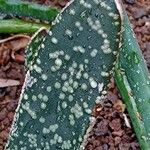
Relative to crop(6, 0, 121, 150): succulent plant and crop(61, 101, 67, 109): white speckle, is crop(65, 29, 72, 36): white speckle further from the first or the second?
crop(61, 101, 67, 109): white speckle

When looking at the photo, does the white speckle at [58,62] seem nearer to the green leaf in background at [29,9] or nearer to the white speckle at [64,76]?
the white speckle at [64,76]

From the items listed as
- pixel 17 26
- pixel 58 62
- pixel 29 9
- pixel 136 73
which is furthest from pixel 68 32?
pixel 17 26

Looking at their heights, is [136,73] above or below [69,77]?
below

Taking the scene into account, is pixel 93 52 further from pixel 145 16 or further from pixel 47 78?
pixel 145 16

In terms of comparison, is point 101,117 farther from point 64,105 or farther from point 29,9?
point 64,105

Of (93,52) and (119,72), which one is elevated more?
(93,52)

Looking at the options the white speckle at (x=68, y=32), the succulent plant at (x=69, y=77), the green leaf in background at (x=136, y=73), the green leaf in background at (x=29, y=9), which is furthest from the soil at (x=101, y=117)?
the white speckle at (x=68, y=32)

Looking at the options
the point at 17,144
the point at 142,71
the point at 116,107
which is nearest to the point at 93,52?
the point at 17,144
